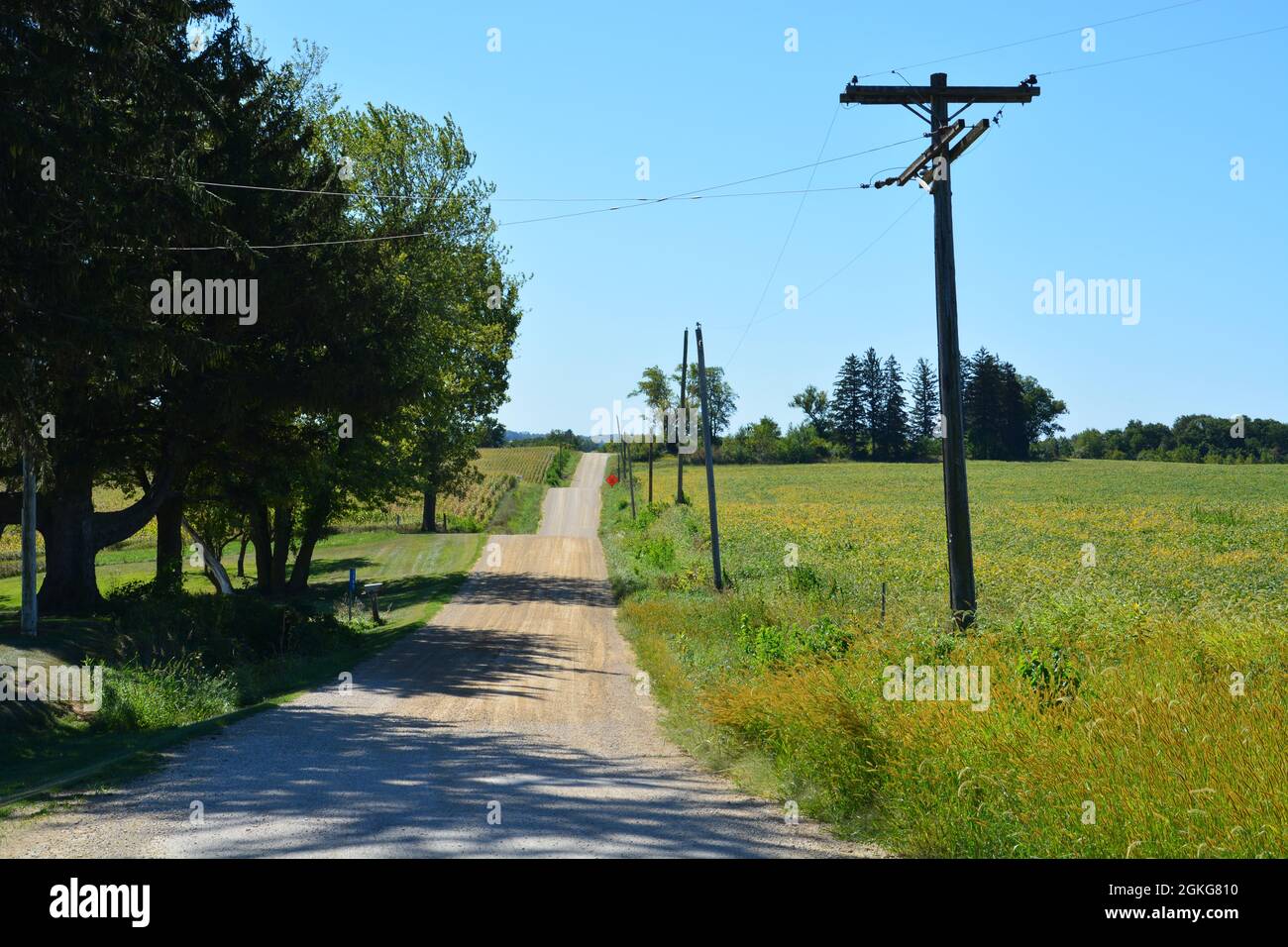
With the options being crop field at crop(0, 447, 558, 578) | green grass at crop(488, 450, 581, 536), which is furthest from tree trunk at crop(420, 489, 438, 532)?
green grass at crop(488, 450, 581, 536)

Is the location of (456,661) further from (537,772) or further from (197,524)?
(197,524)

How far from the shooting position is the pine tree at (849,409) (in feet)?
443

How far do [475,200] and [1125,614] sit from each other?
32.4 m

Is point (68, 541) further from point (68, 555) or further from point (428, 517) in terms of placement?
point (428, 517)

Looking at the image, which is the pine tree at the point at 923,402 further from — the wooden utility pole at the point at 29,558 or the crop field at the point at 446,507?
the wooden utility pole at the point at 29,558

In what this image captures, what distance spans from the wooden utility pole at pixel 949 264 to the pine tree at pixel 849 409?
401 feet

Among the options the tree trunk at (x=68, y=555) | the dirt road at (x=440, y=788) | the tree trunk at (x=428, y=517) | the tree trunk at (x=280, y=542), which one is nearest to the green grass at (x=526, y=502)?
the tree trunk at (x=428, y=517)

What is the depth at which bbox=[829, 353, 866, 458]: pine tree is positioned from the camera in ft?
443

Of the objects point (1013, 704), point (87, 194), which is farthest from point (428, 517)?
point (1013, 704)

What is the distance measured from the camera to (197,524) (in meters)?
38.6

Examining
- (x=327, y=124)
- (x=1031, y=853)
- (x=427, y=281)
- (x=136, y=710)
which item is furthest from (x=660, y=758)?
(x=327, y=124)

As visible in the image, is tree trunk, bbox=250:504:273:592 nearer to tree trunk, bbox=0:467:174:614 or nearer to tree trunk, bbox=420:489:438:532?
tree trunk, bbox=0:467:174:614

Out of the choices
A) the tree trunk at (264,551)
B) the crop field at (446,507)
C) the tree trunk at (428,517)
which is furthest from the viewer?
the tree trunk at (428,517)

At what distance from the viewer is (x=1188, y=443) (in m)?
128
